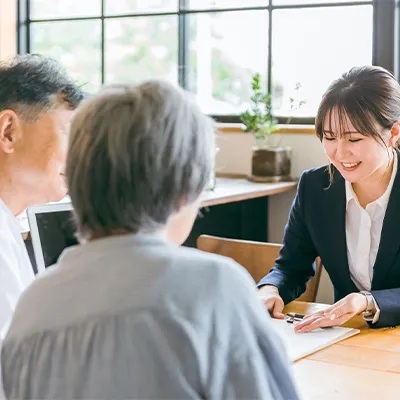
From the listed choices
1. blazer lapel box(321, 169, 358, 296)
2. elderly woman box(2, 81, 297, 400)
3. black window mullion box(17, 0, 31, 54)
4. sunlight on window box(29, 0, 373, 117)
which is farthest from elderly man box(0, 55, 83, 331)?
black window mullion box(17, 0, 31, 54)

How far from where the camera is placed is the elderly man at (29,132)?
54.9 inches

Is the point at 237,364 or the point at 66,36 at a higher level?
the point at 66,36

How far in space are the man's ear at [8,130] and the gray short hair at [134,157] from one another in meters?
0.53

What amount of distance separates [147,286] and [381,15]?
10.1 ft

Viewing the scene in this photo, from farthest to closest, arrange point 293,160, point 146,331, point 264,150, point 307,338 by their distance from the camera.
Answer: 1. point 293,160
2. point 264,150
3. point 307,338
4. point 146,331

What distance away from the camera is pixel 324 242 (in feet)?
7.27

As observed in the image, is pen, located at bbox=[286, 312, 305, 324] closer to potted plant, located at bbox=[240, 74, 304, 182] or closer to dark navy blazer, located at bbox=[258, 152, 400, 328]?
dark navy blazer, located at bbox=[258, 152, 400, 328]

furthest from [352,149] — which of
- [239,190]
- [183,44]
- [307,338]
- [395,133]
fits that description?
[183,44]

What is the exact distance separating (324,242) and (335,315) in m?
0.47

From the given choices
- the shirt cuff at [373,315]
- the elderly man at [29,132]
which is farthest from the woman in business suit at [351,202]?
the elderly man at [29,132]

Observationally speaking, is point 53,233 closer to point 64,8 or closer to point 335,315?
point 335,315

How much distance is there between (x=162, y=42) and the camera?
4.23 m

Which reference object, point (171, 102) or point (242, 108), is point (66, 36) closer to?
point (242, 108)

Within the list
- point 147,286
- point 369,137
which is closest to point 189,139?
point 147,286
